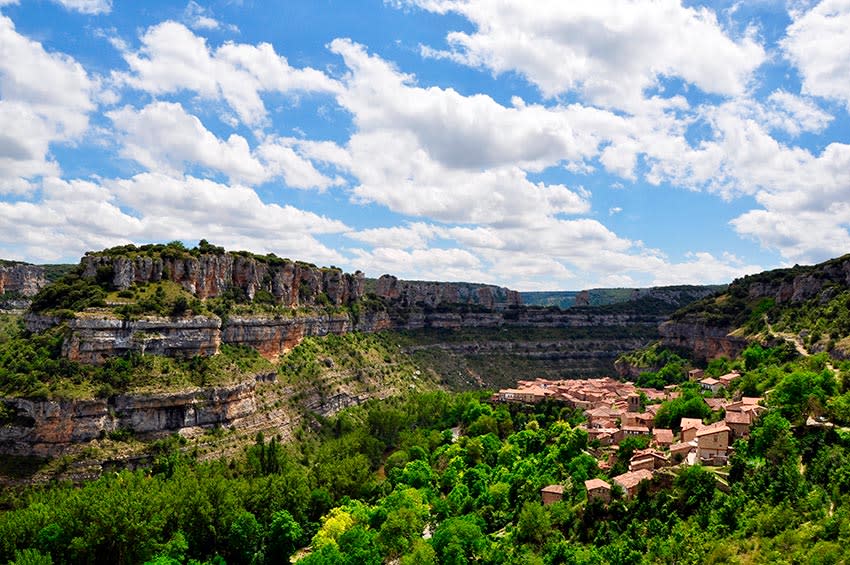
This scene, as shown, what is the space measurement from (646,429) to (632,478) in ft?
53.5

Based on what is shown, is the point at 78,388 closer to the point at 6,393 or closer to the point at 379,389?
the point at 6,393

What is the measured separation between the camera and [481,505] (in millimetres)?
62844

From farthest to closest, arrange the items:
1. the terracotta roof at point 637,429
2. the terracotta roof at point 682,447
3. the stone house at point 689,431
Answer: the terracotta roof at point 637,429
the stone house at point 689,431
the terracotta roof at point 682,447

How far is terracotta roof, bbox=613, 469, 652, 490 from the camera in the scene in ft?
175

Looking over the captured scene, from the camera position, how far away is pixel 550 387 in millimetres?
105562

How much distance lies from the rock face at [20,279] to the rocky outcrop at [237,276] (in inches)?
2696

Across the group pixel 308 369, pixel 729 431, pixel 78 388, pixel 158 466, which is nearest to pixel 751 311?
pixel 729 431

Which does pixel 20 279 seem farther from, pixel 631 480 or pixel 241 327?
pixel 631 480


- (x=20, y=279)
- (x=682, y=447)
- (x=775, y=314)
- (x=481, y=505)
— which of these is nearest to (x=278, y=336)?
(x=481, y=505)

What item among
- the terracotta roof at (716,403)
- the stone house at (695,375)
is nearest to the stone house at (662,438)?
the terracotta roof at (716,403)

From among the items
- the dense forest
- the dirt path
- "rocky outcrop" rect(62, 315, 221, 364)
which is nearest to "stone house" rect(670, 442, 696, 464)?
the dense forest

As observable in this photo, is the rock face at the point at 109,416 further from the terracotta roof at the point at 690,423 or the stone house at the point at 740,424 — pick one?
the stone house at the point at 740,424

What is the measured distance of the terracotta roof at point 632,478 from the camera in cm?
5334

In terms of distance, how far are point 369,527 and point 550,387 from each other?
171ft
